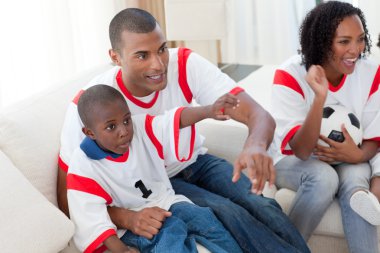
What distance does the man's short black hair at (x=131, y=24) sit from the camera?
5.63 feet

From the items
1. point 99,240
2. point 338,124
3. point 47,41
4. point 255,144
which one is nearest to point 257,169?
point 255,144

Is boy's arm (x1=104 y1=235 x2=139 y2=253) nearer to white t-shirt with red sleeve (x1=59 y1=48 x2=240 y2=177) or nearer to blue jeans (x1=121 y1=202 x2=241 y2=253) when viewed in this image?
blue jeans (x1=121 y1=202 x2=241 y2=253)

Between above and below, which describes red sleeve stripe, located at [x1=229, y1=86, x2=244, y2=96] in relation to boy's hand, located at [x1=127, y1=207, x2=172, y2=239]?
above

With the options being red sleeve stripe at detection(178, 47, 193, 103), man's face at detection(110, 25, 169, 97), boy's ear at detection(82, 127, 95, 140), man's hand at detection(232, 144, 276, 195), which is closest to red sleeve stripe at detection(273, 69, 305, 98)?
red sleeve stripe at detection(178, 47, 193, 103)

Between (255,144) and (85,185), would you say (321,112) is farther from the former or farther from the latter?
(85,185)

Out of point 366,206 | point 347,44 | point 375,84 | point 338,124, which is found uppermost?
point 347,44

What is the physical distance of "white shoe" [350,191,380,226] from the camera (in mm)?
1706

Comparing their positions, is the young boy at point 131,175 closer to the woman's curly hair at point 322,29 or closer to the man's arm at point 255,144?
the man's arm at point 255,144

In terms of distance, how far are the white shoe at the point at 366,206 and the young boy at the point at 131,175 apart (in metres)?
0.42

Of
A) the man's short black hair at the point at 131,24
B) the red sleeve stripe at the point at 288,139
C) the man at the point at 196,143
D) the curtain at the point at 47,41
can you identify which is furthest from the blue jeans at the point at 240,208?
the curtain at the point at 47,41

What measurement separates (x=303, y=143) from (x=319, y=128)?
0.07 metres

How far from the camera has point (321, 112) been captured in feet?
5.95

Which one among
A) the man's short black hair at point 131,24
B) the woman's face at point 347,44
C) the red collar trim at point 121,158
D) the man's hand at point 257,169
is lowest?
the red collar trim at point 121,158

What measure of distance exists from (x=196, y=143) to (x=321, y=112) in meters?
0.43
